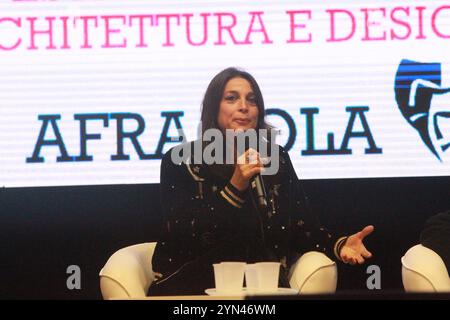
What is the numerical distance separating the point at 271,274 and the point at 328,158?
121cm

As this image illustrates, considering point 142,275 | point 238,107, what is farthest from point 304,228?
point 142,275

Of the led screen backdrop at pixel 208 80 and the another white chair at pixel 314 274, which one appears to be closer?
the another white chair at pixel 314 274

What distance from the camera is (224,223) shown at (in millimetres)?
4430

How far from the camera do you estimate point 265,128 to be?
4465mm

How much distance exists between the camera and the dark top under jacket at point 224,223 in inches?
171

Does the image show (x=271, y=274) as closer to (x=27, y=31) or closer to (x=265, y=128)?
(x=265, y=128)

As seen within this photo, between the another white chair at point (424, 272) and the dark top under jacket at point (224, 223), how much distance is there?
375 millimetres

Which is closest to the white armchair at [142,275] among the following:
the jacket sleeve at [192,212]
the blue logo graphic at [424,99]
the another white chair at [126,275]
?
the another white chair at [126,275]

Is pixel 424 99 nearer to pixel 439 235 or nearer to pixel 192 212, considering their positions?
pixel 439 235

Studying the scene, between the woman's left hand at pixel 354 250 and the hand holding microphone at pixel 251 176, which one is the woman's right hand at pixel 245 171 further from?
the woman's left hand at pixel 354 250

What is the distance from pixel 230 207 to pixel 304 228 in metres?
0.37

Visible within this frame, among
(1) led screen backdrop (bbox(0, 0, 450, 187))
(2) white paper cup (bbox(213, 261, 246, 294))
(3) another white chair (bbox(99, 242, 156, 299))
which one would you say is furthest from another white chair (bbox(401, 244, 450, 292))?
(3) another white chair (bbox(99, 242, 156, 299))

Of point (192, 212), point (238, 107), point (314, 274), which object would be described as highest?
point (238, 107)
